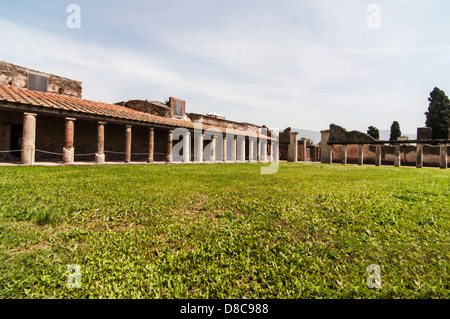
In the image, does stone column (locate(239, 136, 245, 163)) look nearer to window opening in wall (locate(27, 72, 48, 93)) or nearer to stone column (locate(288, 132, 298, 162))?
stone column (locate(288, 132, 298, 162))

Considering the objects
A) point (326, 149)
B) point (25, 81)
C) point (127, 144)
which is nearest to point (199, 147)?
point (127, 144)

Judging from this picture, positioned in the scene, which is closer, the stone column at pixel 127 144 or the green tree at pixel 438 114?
the stone column at pixel 127 144

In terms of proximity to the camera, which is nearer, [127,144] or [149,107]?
[127,144]

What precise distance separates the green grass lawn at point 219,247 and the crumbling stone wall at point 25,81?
1600 cm

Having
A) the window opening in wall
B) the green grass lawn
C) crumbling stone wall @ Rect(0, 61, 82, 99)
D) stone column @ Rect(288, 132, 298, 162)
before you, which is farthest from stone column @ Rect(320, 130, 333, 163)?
Answer: the window opening in wall

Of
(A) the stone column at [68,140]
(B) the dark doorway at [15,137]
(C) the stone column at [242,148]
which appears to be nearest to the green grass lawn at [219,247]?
(A) the stone column at [68,140]

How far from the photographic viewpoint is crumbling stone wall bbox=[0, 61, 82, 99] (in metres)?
15.4

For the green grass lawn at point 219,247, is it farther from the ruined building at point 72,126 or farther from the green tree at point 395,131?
the green tree at point 395,131

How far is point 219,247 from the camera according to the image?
271 centimetres

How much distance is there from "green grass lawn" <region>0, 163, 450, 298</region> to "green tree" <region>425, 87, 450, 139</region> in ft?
134

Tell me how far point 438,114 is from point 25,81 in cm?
5016

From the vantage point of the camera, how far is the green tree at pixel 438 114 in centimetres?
3394

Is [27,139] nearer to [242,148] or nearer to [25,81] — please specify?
[25,81]
